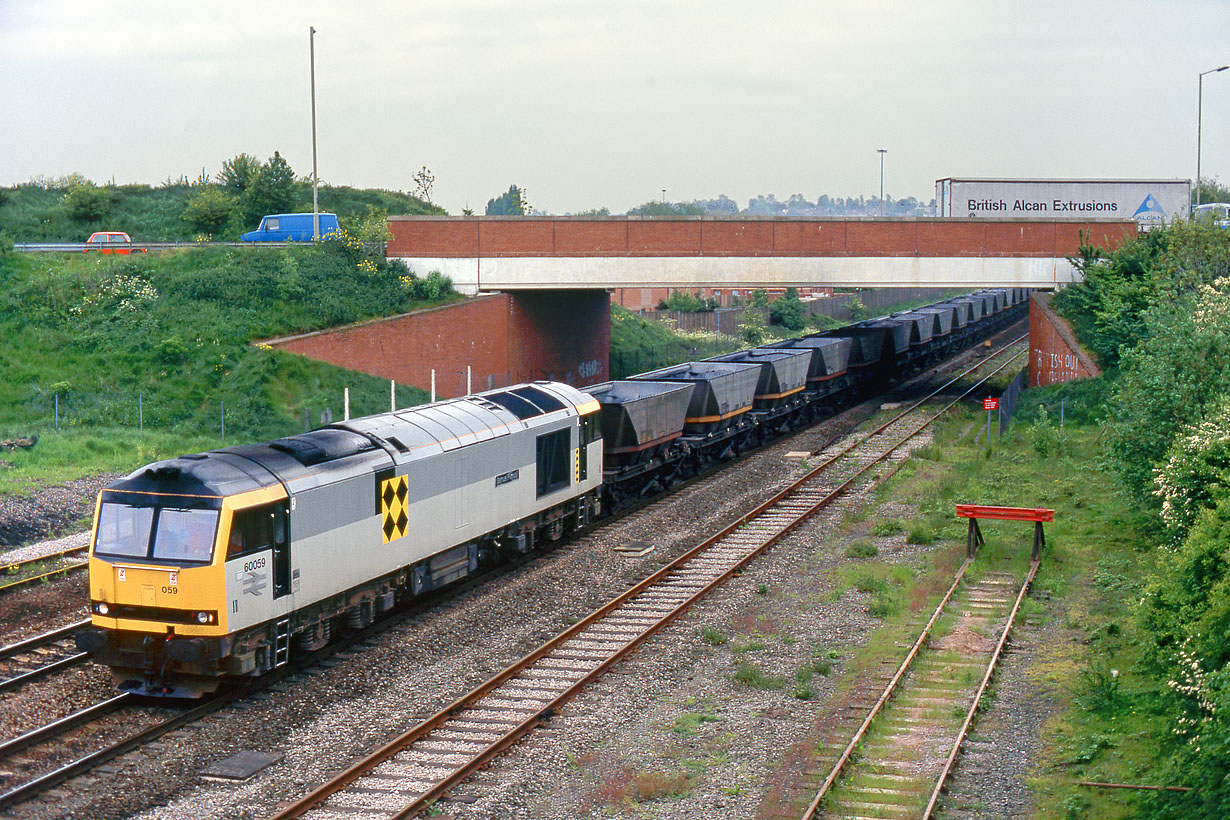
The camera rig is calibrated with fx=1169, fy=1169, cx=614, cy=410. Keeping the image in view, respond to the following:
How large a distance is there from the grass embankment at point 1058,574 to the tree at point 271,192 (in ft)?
110

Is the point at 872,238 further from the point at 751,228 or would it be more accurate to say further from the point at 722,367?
the point at 722,367

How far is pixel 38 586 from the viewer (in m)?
20.4

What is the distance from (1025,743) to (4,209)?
57.7m

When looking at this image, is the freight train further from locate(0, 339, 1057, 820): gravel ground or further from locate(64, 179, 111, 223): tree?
locate(64, 179, 111, 223): tree

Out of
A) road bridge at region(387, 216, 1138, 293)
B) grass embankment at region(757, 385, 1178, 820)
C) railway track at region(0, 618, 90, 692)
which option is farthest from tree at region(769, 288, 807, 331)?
railway track at region(0, 618, 90, 692)

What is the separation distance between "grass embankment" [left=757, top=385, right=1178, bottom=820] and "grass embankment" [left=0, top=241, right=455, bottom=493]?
17750 millimetres

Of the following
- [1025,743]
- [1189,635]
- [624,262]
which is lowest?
[1025,743]

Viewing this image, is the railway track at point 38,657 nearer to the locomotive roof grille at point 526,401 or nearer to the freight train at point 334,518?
the freight train at point 334,518

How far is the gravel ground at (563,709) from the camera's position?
12.7 m

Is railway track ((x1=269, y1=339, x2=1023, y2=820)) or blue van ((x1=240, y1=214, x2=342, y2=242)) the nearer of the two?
railway track ((x1=269, y1=339, x2=1023, y2=820))

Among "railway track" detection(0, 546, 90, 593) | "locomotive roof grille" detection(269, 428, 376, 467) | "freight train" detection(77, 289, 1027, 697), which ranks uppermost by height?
"locomotive roof grille" detection(269, 428, 376, 467)

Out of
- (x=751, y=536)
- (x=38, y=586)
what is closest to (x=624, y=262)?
(x=751, y=536)

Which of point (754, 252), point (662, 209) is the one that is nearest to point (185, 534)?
point (754, 252)

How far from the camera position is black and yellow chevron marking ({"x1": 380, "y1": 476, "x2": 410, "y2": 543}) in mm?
18125
